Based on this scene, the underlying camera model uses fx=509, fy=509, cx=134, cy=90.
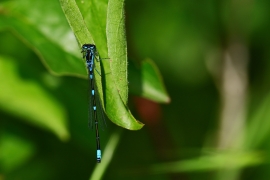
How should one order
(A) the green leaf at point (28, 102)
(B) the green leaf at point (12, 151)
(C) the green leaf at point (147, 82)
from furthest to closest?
(B) the green leaf at point (12, 151) < (A) the green leaf at point (28, 102) < (C) the green leaf at point (147, 82)

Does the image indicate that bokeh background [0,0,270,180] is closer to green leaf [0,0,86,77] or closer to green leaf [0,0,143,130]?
green leaf [0,0,86,77]

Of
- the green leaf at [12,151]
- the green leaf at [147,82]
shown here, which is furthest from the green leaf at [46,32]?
the green leaf at [12,151]

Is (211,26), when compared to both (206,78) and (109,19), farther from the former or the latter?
(109,19)

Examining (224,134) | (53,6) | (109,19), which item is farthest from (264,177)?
(109,19)

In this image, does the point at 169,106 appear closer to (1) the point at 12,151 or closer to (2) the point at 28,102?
(1) the point at 12,151

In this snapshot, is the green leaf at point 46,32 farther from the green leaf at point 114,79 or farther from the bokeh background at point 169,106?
the green leaf at point 114,79

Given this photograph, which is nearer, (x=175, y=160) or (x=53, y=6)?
(x=53, y=6)

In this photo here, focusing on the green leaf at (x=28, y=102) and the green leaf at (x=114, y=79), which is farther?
the green leaf at (x=28, y=102)
